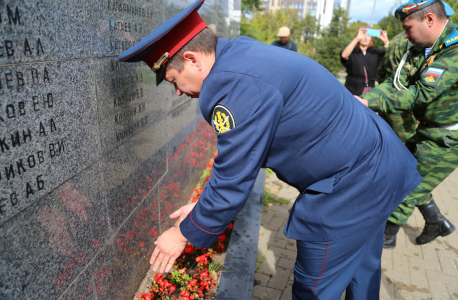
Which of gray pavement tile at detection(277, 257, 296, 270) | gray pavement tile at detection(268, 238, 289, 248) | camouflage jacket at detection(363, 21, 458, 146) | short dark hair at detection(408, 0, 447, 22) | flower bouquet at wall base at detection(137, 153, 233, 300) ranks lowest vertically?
gray pavement tile at detection(268, 238, 289, 248)

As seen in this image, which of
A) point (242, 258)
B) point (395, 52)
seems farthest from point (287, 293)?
point (395, 52)

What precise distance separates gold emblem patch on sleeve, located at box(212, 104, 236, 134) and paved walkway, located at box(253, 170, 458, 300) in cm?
176

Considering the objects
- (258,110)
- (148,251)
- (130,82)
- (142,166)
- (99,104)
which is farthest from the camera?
(148,251)

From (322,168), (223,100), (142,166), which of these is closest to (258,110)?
(223,100)

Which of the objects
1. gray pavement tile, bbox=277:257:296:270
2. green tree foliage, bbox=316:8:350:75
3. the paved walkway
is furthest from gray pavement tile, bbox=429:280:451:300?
green tree foliage, bbox=316:8:350:75

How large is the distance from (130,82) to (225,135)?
3.65 feet

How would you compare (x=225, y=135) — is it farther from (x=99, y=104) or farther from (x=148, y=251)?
(x=148, y=251)

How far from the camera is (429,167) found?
3.13 meters

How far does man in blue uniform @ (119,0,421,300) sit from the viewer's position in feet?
4.38

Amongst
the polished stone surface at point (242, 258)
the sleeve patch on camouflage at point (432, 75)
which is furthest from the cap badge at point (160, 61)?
the sleeve patch on camouflage at point (432, 75)

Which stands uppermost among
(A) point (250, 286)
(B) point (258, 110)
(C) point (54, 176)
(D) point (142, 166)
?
(B) point (258, 110)

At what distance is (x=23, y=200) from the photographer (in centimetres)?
133

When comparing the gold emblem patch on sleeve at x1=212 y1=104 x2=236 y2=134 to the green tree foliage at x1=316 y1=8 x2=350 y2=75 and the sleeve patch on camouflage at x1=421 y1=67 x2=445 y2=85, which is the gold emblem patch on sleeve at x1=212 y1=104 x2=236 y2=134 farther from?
the green tree foliage at x1=316 y1=8 x2=350 y2=75

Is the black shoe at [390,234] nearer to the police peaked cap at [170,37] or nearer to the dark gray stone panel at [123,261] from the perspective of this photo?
the dark gray stone panel at [123,261]
